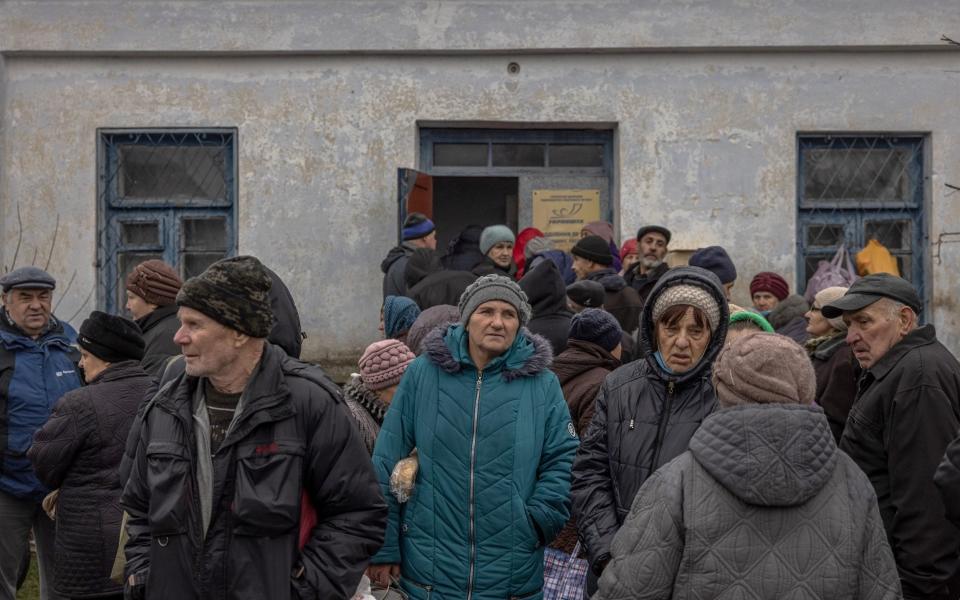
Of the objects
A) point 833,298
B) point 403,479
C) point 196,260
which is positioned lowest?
point 403,479

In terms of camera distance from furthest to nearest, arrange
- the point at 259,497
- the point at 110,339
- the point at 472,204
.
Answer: the point at 472,204, the point at 110,339, the point at 259,497

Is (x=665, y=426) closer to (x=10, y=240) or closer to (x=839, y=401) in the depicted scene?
(x=839, y=401)

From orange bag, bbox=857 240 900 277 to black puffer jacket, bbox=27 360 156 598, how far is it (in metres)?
6.92

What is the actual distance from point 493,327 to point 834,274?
637cm

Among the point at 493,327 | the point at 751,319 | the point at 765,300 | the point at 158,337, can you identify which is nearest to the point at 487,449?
the point at 493,327

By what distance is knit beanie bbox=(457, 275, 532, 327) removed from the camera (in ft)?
16.6

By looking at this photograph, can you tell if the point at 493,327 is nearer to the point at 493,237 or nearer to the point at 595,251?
the point at 595,251

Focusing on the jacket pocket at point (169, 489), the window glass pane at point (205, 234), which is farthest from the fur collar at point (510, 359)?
the window glass pane at point (205, 234)

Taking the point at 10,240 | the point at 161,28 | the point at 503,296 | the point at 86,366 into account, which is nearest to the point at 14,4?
the point at 161,28

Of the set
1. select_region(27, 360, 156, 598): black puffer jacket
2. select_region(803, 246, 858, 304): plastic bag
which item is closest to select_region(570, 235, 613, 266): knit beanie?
select_region(803, 246, 858, 304): plastic bag

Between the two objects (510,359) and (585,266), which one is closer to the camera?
(510,359)

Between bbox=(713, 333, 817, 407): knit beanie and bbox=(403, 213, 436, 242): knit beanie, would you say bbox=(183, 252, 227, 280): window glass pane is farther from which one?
bbox=(713, 333, 817, 407): knit beanie

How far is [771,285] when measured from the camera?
982 cm

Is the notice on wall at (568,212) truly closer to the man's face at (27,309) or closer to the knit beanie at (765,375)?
the man's face at (27,309)
